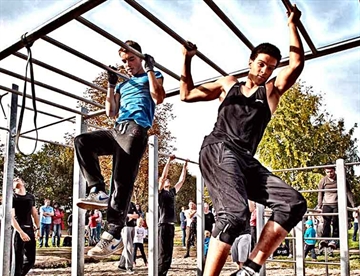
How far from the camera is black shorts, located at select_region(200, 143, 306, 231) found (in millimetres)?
Result: 2660

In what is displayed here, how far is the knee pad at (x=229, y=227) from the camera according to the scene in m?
2.57

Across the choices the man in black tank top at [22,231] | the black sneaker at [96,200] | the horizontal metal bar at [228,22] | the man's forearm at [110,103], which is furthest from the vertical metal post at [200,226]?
the horizontal metal bar at [228,22]

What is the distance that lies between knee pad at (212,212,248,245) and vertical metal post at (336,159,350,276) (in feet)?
13.3

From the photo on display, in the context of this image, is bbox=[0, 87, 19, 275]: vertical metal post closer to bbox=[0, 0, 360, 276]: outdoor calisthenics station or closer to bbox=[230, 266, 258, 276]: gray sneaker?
bbox=[0, 0, 360, 276]: outdoor calisthenics station

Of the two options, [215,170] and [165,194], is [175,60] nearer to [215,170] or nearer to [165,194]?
[215,170]

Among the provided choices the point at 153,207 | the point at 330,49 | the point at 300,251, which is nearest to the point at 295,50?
the point at 330,49

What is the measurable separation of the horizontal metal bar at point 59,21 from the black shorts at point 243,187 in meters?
1.04

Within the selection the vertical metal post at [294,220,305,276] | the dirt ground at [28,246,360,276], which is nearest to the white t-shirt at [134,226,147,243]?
the dirt ground at [28,246,360,276]

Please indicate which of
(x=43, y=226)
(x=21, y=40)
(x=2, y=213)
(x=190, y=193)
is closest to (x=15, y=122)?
(x=2, y=213)

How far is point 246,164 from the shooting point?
282 cm

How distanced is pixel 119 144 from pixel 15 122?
1.86 m

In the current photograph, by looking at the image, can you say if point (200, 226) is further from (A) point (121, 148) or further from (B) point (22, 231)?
(A) point (121, 148)

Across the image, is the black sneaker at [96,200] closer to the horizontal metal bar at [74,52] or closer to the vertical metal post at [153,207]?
the horizontal metal bar at [74,52]

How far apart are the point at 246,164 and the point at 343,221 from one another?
3.95 meters
